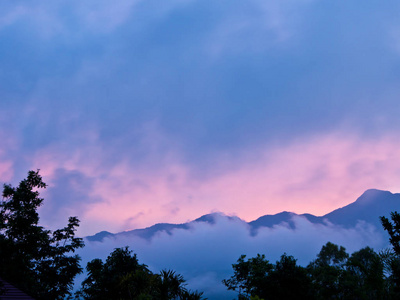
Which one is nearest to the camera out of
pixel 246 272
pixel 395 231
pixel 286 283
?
pixel 395 231

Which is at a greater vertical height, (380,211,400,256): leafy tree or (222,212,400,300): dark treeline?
(380,211,400,256): leafy tree

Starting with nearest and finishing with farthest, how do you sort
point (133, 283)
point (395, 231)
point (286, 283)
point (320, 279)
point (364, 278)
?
point (395, 231) < point (364, 278) < point (133, 283) < point (286, 283) < point (320, 279)

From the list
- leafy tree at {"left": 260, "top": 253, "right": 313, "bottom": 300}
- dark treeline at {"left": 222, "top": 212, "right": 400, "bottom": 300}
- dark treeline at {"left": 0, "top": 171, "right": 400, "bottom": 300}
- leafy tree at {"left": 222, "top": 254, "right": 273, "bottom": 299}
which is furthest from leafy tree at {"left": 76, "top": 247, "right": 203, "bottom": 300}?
leafy tree at {"left": 222, "top": 254, "right": 273, "bottom": 299}

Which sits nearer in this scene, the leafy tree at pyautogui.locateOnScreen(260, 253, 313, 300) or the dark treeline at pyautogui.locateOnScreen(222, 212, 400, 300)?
the dark treeline at pyautogui.locateOnScreen(222, 212, 400, 300)

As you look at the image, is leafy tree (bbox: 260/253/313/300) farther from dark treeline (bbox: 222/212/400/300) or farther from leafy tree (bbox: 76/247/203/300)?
leafy tree (bbox: 76/247/203/300)

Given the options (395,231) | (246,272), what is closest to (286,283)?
(246,272)

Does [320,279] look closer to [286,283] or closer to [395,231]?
[286,283]

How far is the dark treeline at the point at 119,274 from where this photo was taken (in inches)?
1041

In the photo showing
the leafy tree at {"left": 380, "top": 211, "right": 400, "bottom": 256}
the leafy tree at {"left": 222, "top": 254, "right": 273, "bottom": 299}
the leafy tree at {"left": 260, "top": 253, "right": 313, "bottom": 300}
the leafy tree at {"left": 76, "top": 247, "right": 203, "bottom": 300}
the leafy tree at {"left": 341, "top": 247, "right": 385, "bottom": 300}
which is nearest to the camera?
the leafy tree at {"left": 380, "top": 211, "right": 400, "bottom": 256}

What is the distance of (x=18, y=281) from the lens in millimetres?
35625

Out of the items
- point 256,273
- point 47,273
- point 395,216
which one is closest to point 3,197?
point 47,273

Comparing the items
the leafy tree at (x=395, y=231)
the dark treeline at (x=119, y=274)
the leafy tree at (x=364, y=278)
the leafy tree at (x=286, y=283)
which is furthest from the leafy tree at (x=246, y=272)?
the leafy tree at (x=395, y=231)

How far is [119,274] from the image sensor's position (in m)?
36.7

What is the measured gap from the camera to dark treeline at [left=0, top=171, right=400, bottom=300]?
86.7ft
